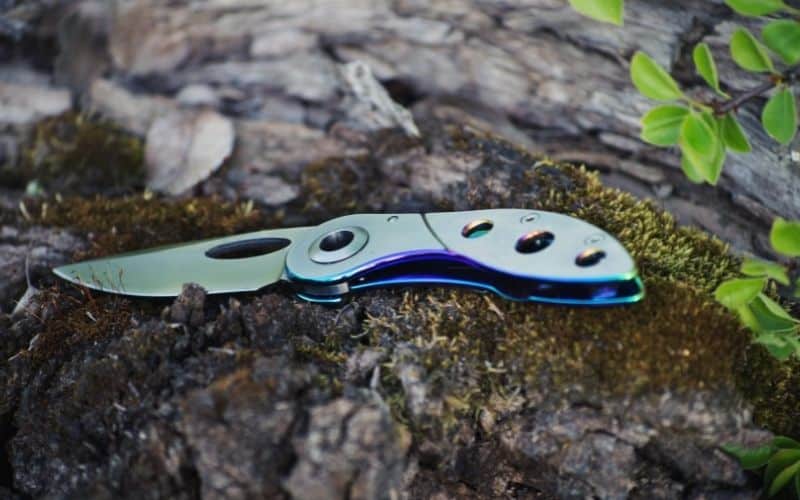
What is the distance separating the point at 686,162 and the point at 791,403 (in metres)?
0.73

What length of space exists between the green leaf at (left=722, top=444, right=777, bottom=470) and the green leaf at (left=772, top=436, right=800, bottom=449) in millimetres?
32

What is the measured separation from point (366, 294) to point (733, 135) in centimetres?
108

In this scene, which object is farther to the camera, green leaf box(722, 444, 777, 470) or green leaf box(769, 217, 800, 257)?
green leaf box(722, 444, 777, 470)

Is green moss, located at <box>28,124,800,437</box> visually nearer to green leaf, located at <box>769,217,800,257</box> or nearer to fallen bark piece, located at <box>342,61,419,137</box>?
green leaf, located at <box>769,217,800,257</box>

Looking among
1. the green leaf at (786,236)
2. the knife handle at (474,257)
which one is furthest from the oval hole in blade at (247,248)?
the green leaf at (786,236)

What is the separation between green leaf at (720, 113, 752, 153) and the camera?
86.0 inches

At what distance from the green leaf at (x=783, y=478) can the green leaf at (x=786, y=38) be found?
40.6 inches

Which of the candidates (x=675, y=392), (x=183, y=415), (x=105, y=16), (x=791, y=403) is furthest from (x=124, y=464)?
(x=105, y=16)

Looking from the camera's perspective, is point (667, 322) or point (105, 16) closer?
point (667, 322)

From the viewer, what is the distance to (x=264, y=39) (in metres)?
3.51

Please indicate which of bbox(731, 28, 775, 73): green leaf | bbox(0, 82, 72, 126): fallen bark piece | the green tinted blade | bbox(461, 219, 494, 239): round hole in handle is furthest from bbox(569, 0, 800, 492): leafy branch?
bbox(0, 82, 72, 126): fallen bark piece

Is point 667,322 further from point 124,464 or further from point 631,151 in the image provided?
point 124,464

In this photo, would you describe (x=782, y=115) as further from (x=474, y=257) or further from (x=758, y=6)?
(x=474, y=257)

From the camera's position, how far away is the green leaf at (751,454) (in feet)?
6.95
